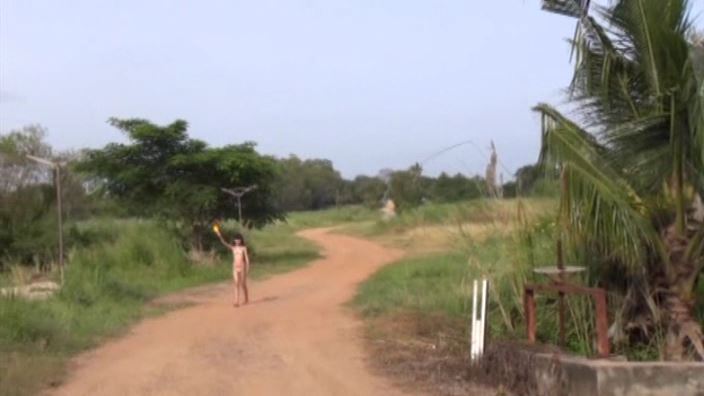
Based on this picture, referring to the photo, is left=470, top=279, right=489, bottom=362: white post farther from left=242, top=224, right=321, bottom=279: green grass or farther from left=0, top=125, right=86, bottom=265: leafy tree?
left=0, top=125, right=86, bottom=265: leafy tree

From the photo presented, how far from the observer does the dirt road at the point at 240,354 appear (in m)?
10.5

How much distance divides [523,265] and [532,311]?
1.82m

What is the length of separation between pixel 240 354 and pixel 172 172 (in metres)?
17.3

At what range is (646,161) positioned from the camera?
36.6 ft

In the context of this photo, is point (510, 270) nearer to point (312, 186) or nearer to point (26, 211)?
point (26, 211)

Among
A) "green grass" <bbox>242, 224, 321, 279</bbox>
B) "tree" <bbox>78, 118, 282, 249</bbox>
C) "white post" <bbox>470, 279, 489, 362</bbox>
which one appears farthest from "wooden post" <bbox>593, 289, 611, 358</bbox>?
"tree" <bbox>78, 118, 282, 249</bbox>

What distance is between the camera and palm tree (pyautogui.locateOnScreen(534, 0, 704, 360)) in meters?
10.7

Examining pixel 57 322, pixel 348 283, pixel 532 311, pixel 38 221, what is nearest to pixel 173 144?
pixel 38 221

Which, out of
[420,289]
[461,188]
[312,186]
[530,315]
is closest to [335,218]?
[312,186]

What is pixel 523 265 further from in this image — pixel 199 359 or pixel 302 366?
pixel 199 359

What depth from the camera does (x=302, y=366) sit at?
38.4ft

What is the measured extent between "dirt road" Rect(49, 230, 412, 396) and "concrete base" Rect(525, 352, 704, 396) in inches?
75.3

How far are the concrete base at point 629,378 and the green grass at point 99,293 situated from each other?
19.0 feet

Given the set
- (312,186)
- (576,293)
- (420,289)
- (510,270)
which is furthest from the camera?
(312,186)
